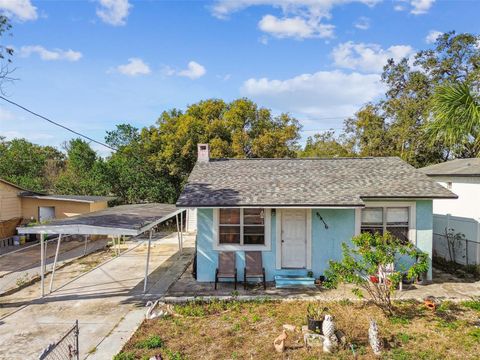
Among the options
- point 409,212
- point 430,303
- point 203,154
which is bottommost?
point 430,303

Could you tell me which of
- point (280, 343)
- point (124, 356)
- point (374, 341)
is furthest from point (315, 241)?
point (124, 356)

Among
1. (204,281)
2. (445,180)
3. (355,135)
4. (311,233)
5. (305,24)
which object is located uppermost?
(305,24)

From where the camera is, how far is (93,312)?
340 inches

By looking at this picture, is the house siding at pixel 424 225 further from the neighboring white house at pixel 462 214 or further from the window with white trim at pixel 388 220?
the neighboring white house at pixel 462 214

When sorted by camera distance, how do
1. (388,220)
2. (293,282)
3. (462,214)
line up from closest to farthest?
(293,282) < (388,220) < (462,214)

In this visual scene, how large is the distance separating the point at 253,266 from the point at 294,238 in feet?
5.41

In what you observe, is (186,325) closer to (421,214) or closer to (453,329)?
(453,329)

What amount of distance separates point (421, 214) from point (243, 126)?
1800cm

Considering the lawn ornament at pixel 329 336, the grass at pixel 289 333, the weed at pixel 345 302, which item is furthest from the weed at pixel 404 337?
the weed at pixel 345 302

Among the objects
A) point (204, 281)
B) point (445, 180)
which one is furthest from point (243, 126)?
point (204, 281)

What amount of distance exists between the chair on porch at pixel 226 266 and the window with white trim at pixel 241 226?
416 millimetres

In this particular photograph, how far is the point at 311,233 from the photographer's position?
1102cm

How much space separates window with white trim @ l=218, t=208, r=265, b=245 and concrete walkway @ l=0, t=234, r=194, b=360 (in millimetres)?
2567

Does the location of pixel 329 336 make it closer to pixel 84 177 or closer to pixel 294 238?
pixel 294 238
